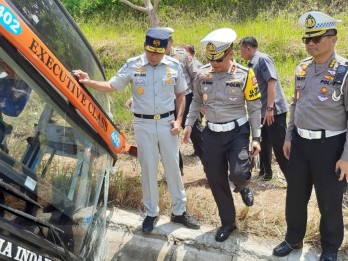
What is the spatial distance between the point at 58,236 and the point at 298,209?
65.8 inches

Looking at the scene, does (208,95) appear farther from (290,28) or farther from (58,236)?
(290,28)

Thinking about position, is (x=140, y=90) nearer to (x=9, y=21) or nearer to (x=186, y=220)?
(x=186, y=220)

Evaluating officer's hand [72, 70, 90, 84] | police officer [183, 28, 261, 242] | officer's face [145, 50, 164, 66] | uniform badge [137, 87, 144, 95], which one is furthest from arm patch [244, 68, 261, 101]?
officer's hand [72, 70, 90, 84]

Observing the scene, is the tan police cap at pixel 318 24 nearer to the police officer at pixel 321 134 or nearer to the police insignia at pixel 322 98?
the police officer at pixel 321 134

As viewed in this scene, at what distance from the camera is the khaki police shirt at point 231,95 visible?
10.6 feet

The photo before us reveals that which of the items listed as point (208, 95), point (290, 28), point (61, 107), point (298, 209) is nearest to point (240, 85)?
point (208, 95)

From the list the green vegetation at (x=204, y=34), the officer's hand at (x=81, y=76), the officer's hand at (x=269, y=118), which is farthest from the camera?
the officer's hand at (x=269, y=118)

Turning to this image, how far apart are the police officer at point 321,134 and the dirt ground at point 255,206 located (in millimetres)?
289

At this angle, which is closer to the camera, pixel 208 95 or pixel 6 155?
Result: pixel 6 155

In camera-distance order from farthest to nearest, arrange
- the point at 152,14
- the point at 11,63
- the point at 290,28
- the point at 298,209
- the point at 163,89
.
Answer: the point at 290,28
the point at 152,14
the point at 163,89
the point at 298,209
the point at 11,63

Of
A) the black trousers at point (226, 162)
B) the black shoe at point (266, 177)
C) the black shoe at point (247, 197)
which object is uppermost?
the black trousers at point (226, 162)

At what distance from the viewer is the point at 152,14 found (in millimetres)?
7441

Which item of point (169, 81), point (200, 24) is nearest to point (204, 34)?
point (200, 24)

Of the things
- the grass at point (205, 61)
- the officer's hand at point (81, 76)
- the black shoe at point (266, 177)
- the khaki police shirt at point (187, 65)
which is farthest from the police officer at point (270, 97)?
the officer's hand at point (81, 76)
